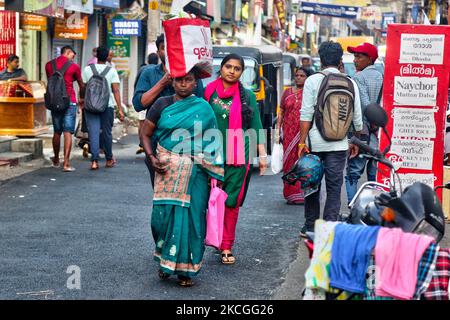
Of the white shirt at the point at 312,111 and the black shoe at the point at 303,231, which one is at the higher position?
the white shirt at the point at 312,111

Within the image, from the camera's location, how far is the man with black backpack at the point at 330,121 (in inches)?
343

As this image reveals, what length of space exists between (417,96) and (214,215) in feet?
11.5

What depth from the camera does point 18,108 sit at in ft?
52.3

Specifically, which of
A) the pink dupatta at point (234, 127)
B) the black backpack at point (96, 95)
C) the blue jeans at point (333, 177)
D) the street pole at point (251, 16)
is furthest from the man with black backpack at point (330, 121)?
the street pole at point (251, 16)

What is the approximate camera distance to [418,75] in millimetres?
9977

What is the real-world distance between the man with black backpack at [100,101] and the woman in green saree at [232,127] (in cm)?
697

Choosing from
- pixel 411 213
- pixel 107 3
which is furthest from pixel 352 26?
pixel 411 213

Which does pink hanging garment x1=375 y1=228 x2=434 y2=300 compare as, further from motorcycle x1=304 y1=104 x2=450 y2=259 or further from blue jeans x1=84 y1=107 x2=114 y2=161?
blue jeans x1=84 y1=107 x2=114 y2=161

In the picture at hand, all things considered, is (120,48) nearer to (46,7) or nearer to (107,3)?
(107,3)

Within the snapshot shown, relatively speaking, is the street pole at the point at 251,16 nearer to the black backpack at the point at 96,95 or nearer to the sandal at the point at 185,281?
the black backpack at the point at 96,95

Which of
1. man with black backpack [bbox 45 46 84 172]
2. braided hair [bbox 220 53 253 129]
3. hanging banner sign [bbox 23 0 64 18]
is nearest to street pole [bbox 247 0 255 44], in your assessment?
hanging banner sign [bbox 23 0 64 18]
